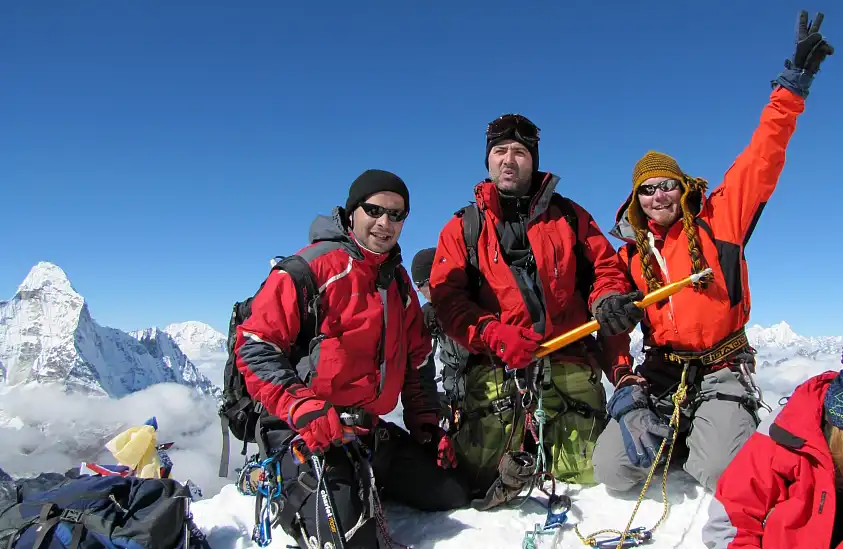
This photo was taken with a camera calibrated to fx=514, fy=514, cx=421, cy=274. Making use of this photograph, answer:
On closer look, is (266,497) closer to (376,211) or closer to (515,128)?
(376,211)

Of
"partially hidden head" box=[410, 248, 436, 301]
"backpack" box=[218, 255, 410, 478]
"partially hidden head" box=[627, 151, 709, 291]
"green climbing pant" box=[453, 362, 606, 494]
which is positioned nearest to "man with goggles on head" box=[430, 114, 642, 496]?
"green climbing pant" box=[453, 362, 606, 494]

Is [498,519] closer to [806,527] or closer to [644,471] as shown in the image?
[644,471]

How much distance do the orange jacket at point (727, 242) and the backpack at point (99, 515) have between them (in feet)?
15.7

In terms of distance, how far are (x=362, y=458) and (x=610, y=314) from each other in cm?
275

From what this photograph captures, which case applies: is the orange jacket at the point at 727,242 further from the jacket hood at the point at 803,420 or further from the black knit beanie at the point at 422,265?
the black knit beanie at the point at 422,265

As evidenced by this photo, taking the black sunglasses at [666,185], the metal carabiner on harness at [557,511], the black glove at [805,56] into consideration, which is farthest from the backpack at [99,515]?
the black glove at [805,56]

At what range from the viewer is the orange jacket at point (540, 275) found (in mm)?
5617

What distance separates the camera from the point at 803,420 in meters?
3.14

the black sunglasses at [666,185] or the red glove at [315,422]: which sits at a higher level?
the black sunglasses at [666,185]

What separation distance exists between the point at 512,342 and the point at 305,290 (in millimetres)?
2127

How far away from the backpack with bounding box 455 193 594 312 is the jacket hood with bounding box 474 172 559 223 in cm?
15

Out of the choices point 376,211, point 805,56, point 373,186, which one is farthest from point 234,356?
point 805,56

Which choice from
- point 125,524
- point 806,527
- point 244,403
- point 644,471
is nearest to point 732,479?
point 806,527

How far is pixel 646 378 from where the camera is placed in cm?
553
